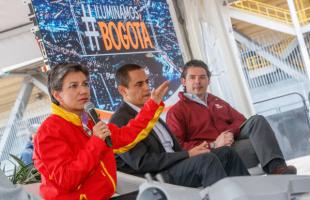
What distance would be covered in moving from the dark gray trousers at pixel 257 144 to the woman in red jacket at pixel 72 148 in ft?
3.86

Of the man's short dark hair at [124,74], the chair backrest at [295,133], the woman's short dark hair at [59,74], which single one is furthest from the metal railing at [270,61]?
the woman's short dark hair at [59,74]

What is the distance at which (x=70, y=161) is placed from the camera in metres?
2.05

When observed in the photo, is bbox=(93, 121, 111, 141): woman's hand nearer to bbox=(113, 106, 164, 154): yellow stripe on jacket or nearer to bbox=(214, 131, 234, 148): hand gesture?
bbox=(113, 106, 164, 154): yellow stripe on jacket

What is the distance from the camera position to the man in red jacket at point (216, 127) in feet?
10.7

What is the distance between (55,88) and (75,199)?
505 mm

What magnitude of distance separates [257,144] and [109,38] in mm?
1734

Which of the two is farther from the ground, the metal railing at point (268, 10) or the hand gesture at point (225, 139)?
the metal railing at point (268, 10)

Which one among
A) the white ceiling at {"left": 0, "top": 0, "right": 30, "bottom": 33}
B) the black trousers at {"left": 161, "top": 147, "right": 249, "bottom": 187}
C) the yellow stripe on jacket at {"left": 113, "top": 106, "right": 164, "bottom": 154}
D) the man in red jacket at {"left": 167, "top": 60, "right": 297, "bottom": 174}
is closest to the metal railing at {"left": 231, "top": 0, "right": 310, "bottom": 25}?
the white ceiling at {"left": 0, "top": 0, "right": 30, "bottom": 33}

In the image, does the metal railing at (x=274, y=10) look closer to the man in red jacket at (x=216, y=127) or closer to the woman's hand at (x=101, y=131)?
the man in red jacket at (x=216, y=127)

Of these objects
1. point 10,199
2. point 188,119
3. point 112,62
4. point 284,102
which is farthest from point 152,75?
point 284,102

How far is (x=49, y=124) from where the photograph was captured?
2.17 m

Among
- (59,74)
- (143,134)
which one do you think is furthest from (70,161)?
(143,134)

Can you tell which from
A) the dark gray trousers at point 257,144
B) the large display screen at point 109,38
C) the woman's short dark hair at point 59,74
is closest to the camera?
the woman's short dark hair at point 59,74

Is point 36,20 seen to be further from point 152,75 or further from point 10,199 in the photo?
point 10,199
